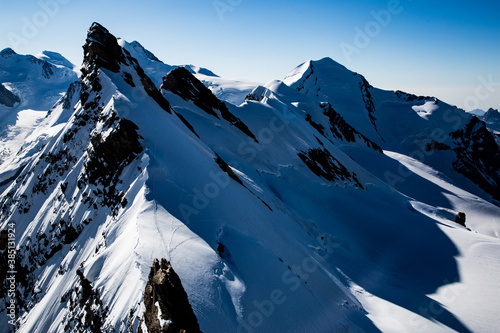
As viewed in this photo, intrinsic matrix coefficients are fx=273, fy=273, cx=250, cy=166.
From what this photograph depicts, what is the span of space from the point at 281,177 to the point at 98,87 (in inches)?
832

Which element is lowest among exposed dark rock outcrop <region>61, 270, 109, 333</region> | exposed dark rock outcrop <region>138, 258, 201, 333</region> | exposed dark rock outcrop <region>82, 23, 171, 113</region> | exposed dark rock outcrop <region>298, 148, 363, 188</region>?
exposed dark rock outcrop <region>61, 270, 109, 333</region>

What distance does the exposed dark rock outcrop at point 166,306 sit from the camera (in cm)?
748

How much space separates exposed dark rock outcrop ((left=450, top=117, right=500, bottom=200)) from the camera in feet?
287

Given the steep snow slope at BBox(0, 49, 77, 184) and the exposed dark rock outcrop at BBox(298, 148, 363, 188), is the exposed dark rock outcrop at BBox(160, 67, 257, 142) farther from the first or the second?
the steep snow slope at BBox(0, 49, 77, 184)

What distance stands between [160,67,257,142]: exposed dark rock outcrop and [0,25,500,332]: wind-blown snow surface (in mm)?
239

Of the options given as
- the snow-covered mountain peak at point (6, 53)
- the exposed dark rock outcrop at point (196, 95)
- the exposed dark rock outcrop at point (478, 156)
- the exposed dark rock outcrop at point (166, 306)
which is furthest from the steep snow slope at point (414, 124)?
the snow-covered mountain peak at point (6, 53)

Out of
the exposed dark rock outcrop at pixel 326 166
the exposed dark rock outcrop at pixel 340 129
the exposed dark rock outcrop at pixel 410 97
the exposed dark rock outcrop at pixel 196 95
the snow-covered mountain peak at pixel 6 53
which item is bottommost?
the snow-covered mountain peak at pixel 6 53

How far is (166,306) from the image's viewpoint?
7.78 meters

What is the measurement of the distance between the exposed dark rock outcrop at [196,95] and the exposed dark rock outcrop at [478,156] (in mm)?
85293

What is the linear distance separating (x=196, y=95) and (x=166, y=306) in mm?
34900

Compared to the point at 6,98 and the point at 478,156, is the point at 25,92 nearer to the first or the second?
the point at 6,98

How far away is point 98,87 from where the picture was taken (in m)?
25.6

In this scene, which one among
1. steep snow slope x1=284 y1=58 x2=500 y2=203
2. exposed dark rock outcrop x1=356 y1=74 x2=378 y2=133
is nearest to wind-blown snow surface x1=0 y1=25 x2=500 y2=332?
steep snow slope x1=284 y1=58 x2=500 y2=203

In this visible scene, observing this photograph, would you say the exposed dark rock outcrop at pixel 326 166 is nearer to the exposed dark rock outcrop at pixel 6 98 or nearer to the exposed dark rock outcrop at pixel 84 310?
the exposed dark rock outcrop at pixel 84 310
